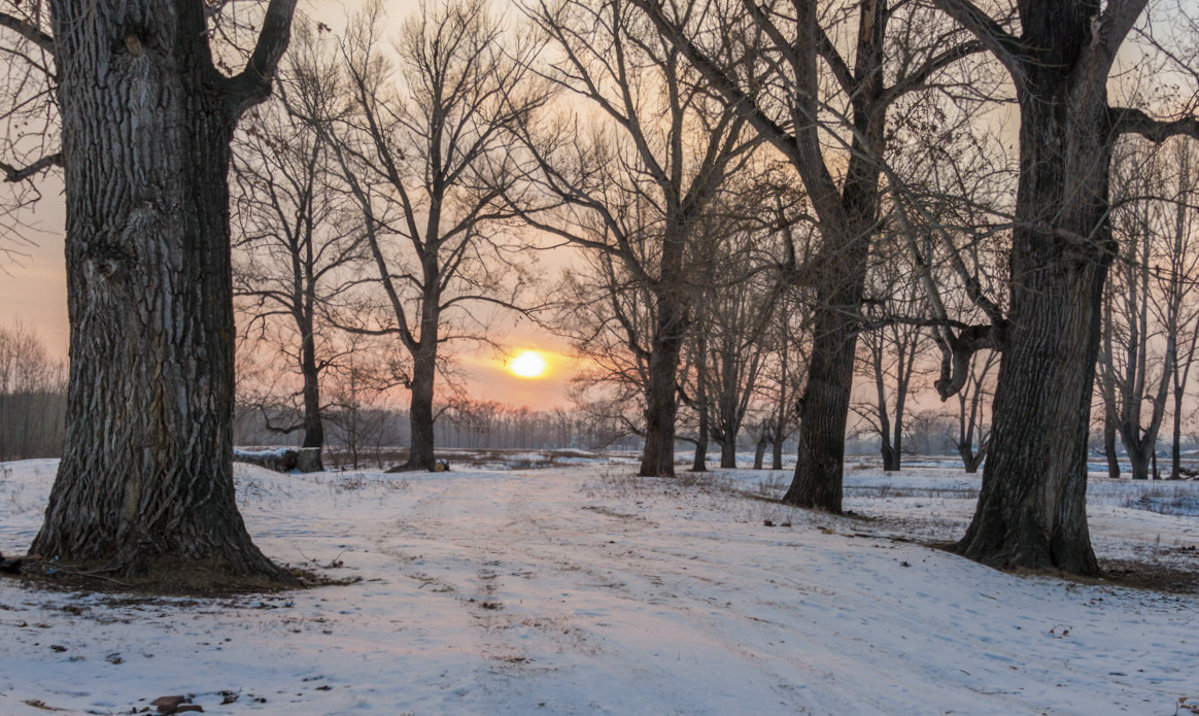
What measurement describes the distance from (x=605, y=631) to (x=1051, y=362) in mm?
6618

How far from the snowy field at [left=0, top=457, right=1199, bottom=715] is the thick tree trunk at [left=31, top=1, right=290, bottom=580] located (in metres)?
0.72

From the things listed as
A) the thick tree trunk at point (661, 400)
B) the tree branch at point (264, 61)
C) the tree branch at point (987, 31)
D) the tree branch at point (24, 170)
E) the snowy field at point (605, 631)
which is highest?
the tree branch at point (987, 31)

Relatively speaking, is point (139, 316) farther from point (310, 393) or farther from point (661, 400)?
point (310, 393)

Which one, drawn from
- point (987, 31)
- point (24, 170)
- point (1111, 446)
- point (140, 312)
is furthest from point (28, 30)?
point (1111, 446)

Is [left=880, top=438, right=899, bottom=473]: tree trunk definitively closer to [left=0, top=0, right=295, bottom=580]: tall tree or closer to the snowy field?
the snowy field

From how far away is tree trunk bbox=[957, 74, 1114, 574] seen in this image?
26.0 ft

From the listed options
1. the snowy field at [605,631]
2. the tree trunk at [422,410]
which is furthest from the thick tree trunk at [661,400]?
the snowy field at [605,631]

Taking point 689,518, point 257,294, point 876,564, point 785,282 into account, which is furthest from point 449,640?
point 257,294

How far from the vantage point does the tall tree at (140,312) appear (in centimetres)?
488

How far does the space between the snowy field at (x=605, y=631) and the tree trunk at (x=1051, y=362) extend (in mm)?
850

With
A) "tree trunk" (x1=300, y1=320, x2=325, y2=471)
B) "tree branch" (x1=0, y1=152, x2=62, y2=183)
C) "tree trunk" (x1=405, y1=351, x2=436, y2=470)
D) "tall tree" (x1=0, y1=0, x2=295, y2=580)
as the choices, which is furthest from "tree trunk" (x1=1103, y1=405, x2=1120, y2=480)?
"tree branch" (x1=0, y1=152, x2=62, y2=183)

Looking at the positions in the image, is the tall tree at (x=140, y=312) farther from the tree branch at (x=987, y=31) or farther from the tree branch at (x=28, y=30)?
the tree branch at (x=987, y=31)

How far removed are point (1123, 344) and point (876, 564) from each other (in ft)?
98.2

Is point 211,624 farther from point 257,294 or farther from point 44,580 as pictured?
point 257,294
